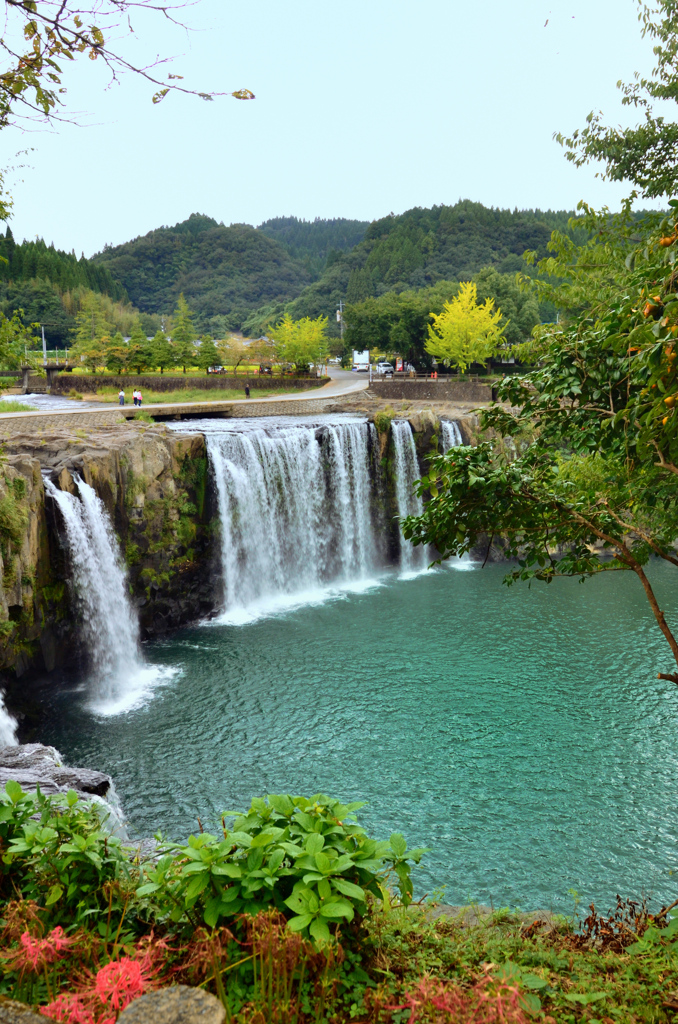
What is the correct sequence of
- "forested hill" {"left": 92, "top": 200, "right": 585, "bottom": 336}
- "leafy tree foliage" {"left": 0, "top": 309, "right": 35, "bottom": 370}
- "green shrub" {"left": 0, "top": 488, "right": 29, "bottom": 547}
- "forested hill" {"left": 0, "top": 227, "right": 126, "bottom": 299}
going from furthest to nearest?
"forested hill" {"left": 92, "top": 200, "right": 585, "bottom": 336} < "forested hill" {"left": 0, "top": 227, "right": 126, "bottom": 299} < "green shrub" {"left": 0, "top": 488, "right": 29, "bottom": 547} < "leafy tree foliage" {"left": 0, "top": 309, "right": 35, "bottom": 370}

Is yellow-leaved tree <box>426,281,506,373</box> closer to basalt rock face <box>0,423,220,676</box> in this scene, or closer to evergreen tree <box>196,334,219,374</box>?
evergreen tree <box>196,334,219,374</box>

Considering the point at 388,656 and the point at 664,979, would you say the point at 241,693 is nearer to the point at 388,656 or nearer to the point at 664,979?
the point at 388,656

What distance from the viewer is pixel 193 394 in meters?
34.9

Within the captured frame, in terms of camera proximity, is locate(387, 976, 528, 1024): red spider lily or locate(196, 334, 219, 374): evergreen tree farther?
locate(196, 334, 219, 374): evergreen tree

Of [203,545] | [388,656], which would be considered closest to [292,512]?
[203,545]

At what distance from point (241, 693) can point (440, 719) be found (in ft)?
12.7

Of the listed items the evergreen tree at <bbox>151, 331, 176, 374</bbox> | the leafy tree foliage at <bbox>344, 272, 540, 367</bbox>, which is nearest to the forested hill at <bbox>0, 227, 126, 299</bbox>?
the evergreen tree at <bbox>151, 331, 176, 374</bbox>

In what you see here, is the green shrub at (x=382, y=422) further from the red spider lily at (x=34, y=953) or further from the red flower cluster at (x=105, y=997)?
the red flower cluster at (x=105, y=997)

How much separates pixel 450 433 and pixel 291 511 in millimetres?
7263

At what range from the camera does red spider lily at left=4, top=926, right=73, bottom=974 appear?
3158mm

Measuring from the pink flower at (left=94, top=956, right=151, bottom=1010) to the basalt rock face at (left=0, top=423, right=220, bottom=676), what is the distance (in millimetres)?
10848

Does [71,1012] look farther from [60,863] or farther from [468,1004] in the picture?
[468,1004]

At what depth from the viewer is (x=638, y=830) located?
29.9 ft

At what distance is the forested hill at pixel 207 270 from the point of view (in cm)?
12219
